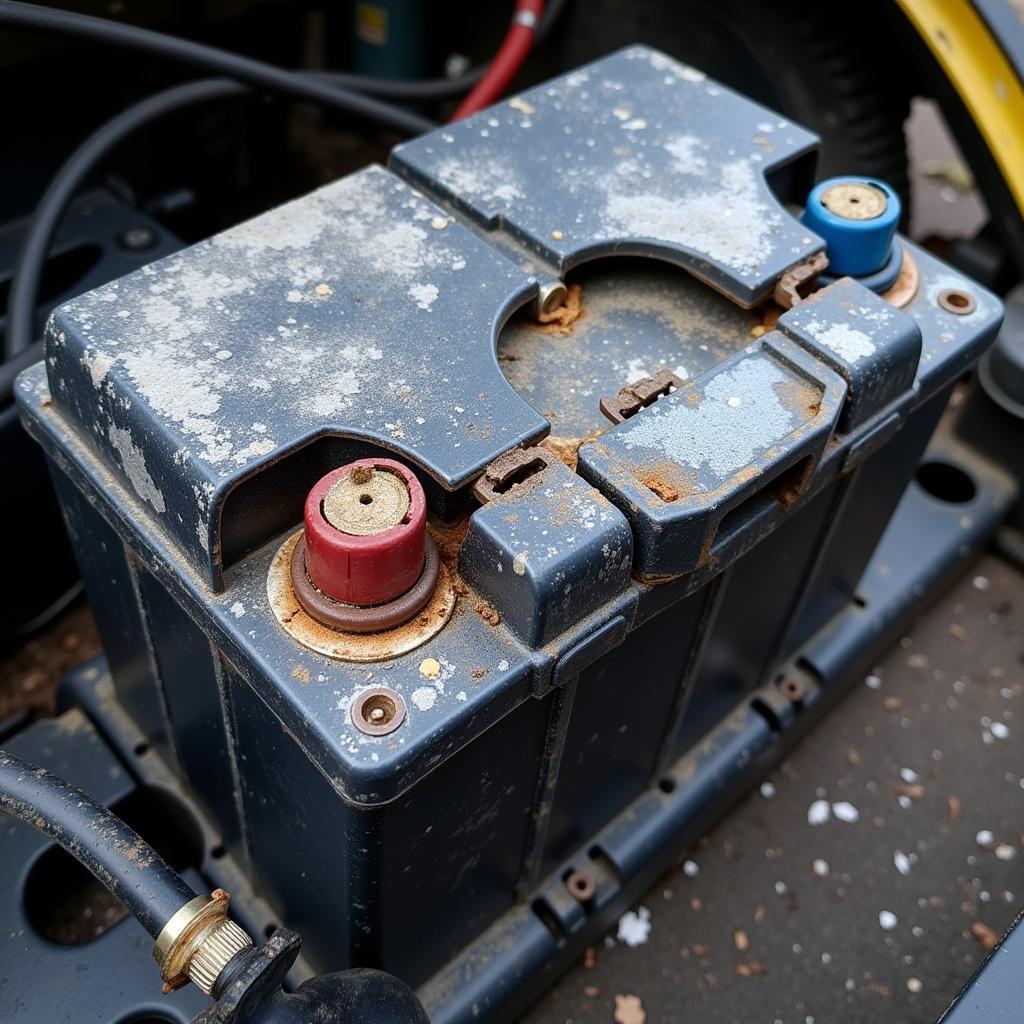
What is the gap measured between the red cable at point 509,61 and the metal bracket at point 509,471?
758 millimetres

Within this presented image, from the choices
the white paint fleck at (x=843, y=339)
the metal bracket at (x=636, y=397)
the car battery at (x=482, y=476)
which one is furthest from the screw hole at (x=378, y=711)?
the white paint fleck at (x=843, y=339)

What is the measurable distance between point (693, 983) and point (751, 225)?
27.6 inches

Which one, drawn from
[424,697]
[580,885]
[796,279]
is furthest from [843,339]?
[580,885]

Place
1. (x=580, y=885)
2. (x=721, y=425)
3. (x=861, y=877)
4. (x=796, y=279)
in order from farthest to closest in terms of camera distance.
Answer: (x=861, y=877) → (x=580, y=885) → (x=796, y=279) → (x=721, y=425)

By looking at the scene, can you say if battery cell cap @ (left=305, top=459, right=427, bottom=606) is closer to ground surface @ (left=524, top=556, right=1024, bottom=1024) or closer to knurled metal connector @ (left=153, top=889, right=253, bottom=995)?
knurled metal connector @ (left=153, top=889, right=253, bottom=995)

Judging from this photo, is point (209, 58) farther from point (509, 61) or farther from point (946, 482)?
point (946, 482)

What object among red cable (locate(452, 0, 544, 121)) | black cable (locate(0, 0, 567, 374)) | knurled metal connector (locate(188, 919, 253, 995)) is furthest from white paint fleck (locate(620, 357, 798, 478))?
red cable (locate(452, 0, 544, 121))

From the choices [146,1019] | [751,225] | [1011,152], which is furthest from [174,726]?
[1011,152]

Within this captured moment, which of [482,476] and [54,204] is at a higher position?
[482,476]

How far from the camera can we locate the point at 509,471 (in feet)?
Result: 2.24

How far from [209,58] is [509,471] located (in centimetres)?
64

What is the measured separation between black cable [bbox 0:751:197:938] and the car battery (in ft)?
0.33

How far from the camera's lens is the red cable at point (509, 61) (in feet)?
4.37

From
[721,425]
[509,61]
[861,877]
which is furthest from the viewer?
[509,61]
